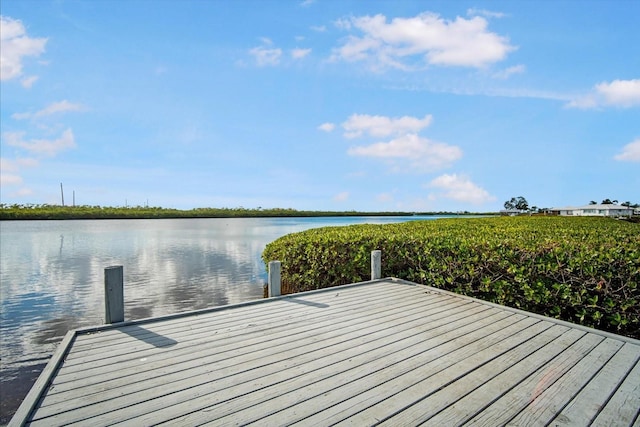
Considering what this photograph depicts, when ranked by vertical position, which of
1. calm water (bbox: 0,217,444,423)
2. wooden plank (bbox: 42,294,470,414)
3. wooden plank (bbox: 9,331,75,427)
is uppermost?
wooden plank (bbox: 9,331,75,427)

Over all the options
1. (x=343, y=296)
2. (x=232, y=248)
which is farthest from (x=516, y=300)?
(x=232, y=248)

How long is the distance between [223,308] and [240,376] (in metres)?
2.37

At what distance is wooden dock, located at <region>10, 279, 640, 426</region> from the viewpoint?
2.74 meters

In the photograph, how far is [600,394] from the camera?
313 cm

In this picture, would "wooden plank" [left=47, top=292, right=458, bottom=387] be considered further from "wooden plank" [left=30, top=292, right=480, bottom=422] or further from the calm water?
the calm water

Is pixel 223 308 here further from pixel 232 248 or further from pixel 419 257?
pixel 232 248

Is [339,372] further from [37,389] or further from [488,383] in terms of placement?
[37,389]

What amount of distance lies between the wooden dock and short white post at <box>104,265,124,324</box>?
18cm

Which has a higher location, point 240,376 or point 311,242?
point 311,242

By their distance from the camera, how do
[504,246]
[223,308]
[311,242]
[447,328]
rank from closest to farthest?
[447,328] < [223,308] < [504,246] < [311,242]

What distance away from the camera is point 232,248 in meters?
22.0

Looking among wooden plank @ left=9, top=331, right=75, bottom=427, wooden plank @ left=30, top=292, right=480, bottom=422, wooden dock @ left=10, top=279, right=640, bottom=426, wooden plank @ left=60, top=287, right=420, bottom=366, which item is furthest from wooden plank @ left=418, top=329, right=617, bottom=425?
wooden plank @ left=9, top=331, right=75, bottom=427

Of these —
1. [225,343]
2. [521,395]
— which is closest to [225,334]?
[225,343]

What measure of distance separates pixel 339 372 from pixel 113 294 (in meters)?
3.31
